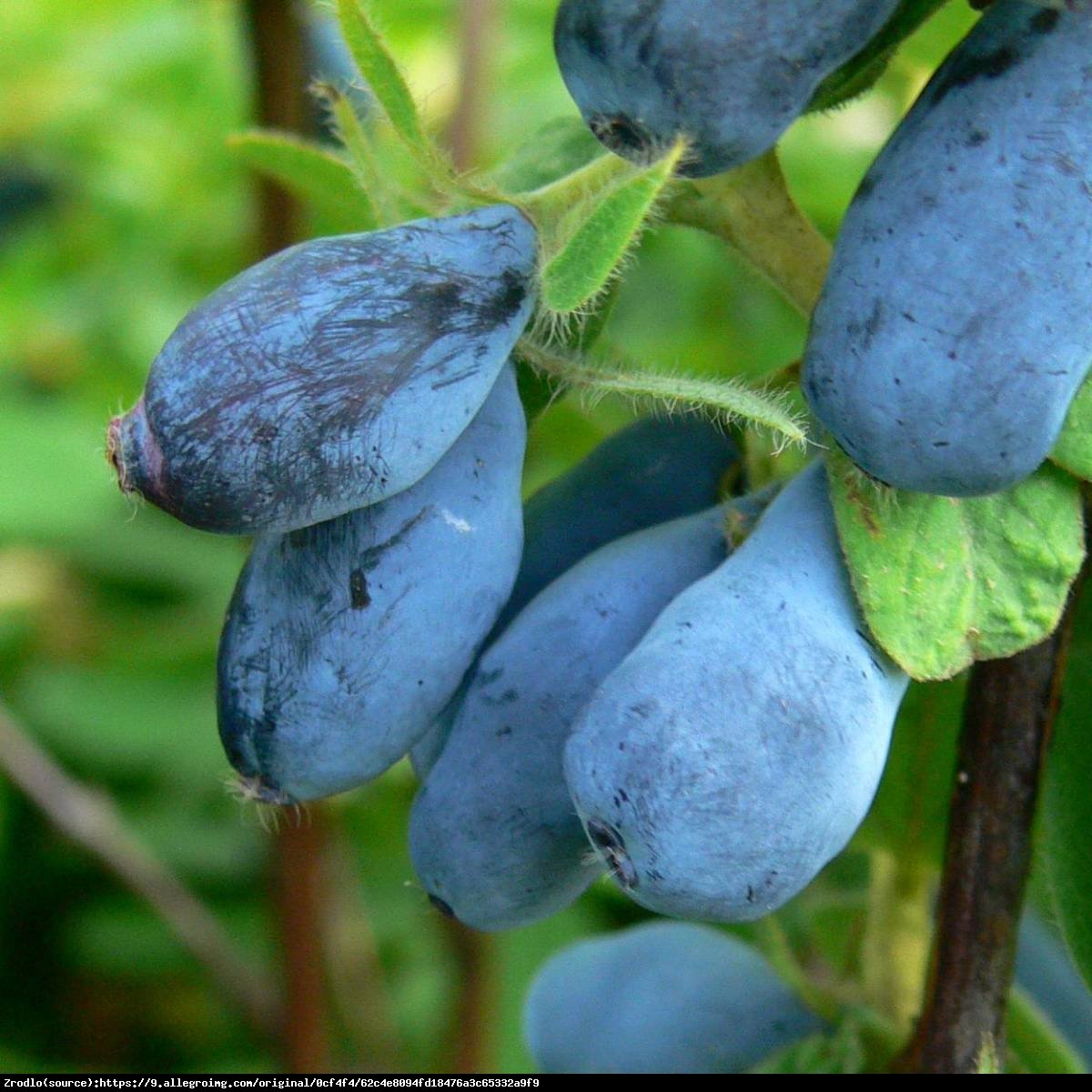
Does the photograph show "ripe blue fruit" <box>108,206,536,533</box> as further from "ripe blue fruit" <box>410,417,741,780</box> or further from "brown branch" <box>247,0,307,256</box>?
"brown branch" <box>247,0,307,256</box>

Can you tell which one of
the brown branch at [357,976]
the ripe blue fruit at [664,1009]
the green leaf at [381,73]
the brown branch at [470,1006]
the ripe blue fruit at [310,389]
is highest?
the green leaf at [381,73]

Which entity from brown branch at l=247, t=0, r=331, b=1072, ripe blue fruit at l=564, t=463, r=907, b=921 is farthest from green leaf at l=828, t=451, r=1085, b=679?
brown branch at l=247, t=0, r=331, b=1072

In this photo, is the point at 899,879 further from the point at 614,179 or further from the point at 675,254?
the point at 675,254

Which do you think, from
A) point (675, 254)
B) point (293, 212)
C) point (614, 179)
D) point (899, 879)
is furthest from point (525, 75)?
point (614, 179)

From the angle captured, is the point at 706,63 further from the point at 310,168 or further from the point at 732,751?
the point at 310,168

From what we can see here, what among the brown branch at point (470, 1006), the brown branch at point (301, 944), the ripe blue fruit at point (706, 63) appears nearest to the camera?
the ripe blue fruit at point (706, 63)

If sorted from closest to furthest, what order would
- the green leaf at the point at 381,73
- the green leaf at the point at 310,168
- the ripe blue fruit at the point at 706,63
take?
the ripe blue fruit at the point at 706,63 → the green leaf at the point at 381,73 → the green leaf at the point at 310,168

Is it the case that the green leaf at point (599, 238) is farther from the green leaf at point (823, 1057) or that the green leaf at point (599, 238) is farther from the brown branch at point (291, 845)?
the brown branch at point (291, 845)

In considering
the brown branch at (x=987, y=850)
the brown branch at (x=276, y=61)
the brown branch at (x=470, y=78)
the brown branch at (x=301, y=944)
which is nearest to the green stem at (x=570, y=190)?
the brown branch at (x=987, y=850)
